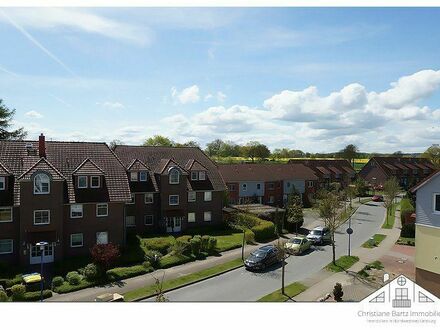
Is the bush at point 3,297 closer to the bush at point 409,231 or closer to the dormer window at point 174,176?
the dormer window at point 174,176

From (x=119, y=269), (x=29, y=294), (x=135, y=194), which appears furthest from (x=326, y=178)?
(x=29, y=294)

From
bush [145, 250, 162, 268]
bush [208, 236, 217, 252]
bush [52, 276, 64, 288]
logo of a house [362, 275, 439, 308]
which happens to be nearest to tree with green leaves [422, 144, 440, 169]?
bush [208, 236, 217, 252]

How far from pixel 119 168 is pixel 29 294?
15.0m

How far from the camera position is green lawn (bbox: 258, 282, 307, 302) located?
24.9m

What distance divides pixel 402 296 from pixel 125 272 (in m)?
19.1

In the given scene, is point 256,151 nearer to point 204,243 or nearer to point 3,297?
point 204,243

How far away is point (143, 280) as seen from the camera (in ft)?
94.9

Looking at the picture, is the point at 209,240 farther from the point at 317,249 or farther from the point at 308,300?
the point at 308,300

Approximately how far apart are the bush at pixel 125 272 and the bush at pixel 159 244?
14.3 ft

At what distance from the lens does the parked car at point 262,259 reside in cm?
3081

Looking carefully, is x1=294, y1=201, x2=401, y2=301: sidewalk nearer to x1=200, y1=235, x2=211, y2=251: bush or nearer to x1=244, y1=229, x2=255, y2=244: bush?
x1=244, y1=229, x2=255, y2=244: bush

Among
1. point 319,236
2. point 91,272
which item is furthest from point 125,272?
point 319,236

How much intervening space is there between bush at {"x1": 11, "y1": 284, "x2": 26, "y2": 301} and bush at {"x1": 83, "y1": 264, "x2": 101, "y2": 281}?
14.0 ft

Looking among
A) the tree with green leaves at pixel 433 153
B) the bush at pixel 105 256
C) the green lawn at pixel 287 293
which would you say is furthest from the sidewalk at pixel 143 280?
the tree with green leaves at pixel 433 153
